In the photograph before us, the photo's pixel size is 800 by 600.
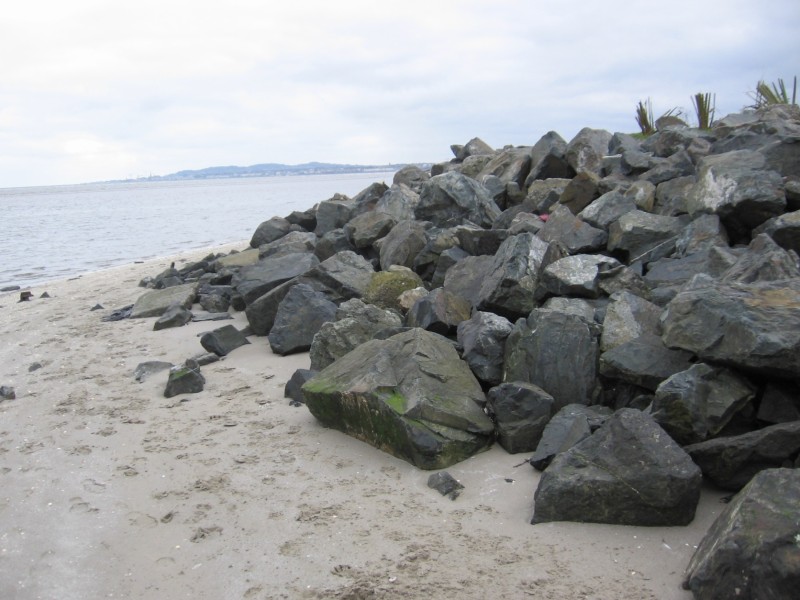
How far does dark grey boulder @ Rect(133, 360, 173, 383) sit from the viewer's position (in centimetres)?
703

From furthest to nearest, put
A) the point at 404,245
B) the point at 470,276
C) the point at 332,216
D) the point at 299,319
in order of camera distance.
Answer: the point at 332,216
the point at 404,245
the point at 299,319
the point at 470,276

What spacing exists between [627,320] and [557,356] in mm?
593

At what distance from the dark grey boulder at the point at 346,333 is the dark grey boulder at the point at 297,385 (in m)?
0.28

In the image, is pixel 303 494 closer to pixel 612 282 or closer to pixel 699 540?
pixel 699 540

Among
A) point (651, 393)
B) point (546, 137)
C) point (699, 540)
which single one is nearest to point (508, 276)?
point (651, 393)

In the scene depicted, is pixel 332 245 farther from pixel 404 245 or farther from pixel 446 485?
pixel 446 485

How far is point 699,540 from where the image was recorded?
362 cm

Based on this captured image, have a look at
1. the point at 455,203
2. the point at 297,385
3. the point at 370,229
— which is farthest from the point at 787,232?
the point at 370,229

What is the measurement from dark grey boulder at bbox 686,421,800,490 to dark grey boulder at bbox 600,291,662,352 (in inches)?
47.5

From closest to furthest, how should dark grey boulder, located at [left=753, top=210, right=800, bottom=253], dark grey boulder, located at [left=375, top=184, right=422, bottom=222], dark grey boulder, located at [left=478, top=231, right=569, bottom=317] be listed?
dark grey boulder, located at [left=753, top=210, right=800, bottom=253] → dark grey boulder, located at [left=478, top=231, right=569, bottom=317] → dark grey boulder, located at [left=375, top=184, right=422, bottom=222]

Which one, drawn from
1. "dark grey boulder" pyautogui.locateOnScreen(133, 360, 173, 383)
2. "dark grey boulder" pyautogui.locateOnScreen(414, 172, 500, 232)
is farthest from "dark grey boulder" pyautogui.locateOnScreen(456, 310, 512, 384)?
"dark grey boulder" pyautogui.locateOnScreen(414, 172, 500, 232)

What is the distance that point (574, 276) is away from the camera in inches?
241

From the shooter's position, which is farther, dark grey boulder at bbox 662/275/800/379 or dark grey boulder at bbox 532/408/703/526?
dark grey boulder at bbox 662/275/800/379

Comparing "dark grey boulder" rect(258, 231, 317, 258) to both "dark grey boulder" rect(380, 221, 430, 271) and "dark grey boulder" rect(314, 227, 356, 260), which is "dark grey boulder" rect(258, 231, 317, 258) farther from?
"dark grey boulder" rect(380, 221, 430, 271)
